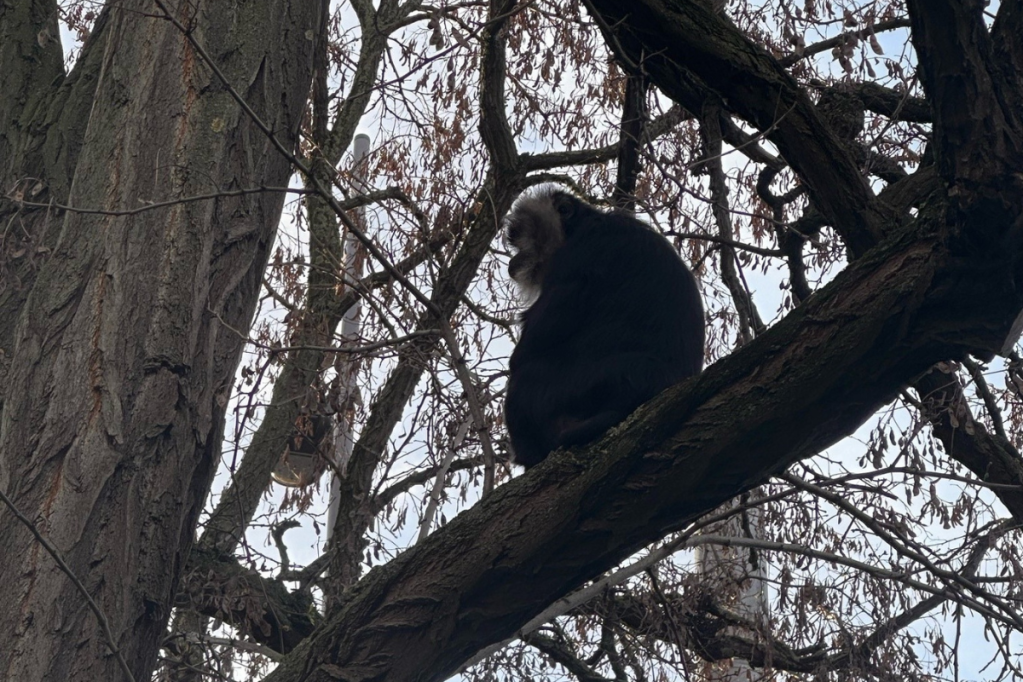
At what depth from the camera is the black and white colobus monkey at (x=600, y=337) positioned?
4.11m

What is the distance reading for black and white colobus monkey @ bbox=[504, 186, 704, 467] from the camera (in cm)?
411

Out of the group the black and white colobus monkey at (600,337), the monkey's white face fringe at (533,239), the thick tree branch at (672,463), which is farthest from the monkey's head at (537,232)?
the thick tree branch at (672,463)

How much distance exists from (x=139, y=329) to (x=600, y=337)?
75.3 inches

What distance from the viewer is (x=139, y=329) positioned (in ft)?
10.1

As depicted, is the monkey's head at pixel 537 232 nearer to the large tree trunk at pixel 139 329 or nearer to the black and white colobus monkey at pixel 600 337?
the black and white colobus monkey at pixel 600 337

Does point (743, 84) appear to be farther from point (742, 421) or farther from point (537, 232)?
point (537, 232)

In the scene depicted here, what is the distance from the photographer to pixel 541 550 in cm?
285

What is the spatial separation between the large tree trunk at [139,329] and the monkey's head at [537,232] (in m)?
2.00

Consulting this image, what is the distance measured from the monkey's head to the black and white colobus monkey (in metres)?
0.42

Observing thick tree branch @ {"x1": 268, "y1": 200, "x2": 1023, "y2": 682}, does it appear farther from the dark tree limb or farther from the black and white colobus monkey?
the dark tree limb

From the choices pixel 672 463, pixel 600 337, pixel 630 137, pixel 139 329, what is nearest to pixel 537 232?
pixel 630 137

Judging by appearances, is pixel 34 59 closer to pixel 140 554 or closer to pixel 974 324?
pixel 140 554

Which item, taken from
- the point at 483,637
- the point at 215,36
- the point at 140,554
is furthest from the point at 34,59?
the point at 483,637

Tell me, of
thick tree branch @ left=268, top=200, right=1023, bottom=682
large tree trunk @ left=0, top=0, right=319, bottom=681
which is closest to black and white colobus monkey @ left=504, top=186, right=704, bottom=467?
thick tree branch @ left=268, top=200, right=1023, bottom=682
